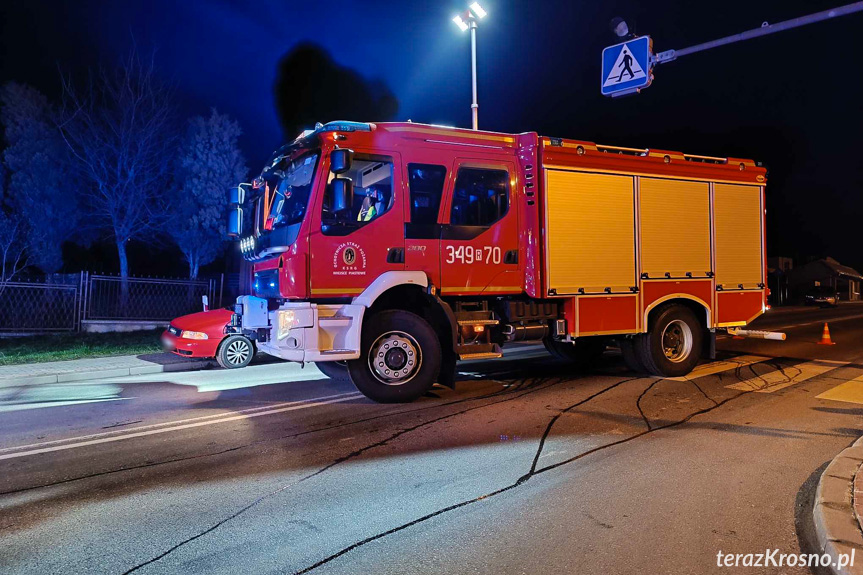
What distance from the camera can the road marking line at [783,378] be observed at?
8398 millimetres

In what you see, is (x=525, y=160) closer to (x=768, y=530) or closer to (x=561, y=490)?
(x=561, y=490)

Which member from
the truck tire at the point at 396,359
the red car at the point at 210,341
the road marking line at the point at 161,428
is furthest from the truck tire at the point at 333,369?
the red car at the point at 210,341

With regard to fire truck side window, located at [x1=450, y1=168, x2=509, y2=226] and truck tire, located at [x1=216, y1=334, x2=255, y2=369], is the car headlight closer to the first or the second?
truck tire, located at [x1=216, y1=334, x2=255, y2=369]

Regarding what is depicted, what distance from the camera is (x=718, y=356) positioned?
11.5 m

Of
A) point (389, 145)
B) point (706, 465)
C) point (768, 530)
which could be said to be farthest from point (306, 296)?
point (768, 530)

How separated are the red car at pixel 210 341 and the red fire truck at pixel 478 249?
2339 millimetres

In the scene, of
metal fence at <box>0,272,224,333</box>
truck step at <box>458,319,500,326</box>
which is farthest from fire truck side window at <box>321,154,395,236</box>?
metal fence at <box>0,272,224,333</box>

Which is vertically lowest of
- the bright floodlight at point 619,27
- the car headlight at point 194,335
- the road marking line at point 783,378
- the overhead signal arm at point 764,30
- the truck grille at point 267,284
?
the road marking line at point 783,378

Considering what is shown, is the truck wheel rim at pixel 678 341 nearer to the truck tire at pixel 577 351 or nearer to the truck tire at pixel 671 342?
the truck tire at pixel 671 342

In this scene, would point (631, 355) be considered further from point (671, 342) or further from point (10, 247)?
point (10, 247)

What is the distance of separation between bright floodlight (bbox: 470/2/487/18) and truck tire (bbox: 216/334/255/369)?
30.4 feet

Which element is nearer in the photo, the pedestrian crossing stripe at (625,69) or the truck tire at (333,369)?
the truck tire at (333,369)

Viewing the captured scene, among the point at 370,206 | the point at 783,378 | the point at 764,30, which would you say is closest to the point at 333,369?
the point at 370,206

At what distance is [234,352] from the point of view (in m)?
10.9
